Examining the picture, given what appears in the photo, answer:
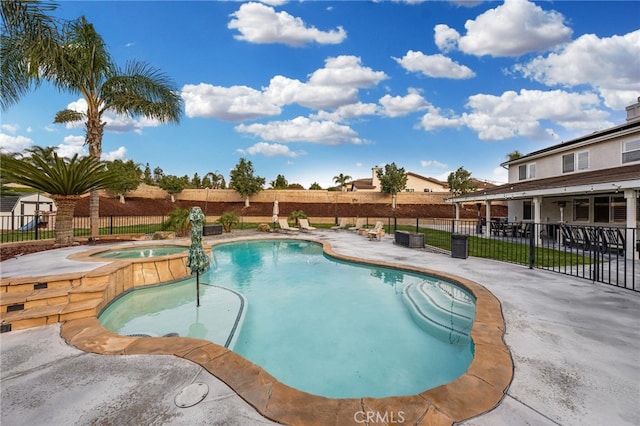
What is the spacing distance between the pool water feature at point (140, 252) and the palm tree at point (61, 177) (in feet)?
6.59

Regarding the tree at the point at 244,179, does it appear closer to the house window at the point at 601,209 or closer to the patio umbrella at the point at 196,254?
the patio umbrella at the point at 196,254

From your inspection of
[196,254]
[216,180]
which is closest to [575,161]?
[196,254]

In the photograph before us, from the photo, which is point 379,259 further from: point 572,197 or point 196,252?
point 572,197

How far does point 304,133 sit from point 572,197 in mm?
28022

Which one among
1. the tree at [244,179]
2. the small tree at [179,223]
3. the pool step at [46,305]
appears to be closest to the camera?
the pool step at [46,305]

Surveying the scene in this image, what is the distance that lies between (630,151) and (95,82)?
916 inches

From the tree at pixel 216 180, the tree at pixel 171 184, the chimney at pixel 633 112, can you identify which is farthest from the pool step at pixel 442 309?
the tree at pixel 216 180

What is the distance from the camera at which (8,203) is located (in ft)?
56.2

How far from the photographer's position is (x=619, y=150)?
12070 millimetres

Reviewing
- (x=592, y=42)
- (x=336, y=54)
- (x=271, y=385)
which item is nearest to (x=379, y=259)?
(x=271, y=385)

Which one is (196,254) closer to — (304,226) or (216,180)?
(304,226)

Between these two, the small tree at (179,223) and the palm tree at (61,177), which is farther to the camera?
the small tree at (179,223)

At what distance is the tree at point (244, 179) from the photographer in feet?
101

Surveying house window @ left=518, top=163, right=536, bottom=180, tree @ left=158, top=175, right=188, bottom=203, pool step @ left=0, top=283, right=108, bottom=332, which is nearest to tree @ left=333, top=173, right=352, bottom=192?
tree @ left=158, top=175, right=188, bottom=203
